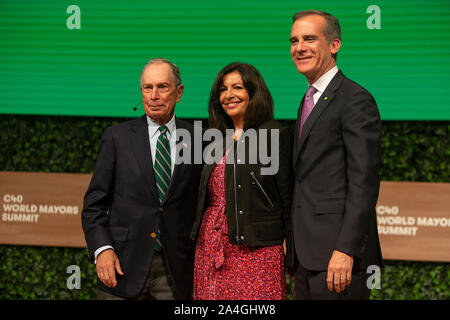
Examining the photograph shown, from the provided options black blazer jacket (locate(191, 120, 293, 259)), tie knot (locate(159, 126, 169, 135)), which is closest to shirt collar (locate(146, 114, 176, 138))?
tie knot (locate(159, 126, 169, 135))

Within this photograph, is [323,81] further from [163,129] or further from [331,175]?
[163,129]

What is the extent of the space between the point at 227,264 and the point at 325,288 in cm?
57

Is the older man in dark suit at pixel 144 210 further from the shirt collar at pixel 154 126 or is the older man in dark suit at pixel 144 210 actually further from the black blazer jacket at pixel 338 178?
the black blazer jacket at pixel 338 178

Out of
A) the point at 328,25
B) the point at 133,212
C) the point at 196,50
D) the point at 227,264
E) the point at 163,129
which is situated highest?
the point at 196,50

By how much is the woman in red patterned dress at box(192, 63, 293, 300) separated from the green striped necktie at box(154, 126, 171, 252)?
187 mm

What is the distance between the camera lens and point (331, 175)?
2.09 metres

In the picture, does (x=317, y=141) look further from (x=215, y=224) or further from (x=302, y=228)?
(x=215, y=224)

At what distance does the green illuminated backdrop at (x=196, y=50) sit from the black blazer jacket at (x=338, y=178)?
1.92m

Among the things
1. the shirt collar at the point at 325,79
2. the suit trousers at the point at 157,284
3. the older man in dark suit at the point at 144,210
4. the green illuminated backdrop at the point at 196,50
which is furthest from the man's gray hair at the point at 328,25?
the green illuminated backdrop at the point at 196,50

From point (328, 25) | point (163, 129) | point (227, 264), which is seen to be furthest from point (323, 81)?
point (227, 264)

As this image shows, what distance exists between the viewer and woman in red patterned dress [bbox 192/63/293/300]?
2.40 meters

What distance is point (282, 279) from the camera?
2.46 metres

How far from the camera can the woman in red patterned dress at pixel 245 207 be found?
2400 mm
